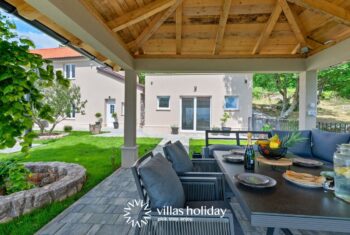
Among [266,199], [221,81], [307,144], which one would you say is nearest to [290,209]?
[266,199]

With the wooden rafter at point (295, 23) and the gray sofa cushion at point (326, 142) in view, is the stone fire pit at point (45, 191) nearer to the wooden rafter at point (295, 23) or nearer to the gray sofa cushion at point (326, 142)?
the gray sofa cushion at point (326, 142)

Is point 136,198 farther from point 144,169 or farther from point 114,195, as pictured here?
point 144,169

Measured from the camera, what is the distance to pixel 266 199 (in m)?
1.31

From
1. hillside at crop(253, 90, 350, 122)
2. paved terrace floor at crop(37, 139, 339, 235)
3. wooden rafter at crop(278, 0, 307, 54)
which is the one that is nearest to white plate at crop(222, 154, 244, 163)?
paved terrace floor at crop(37, 139, 339, 235)

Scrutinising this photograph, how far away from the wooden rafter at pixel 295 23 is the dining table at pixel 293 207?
3.01m

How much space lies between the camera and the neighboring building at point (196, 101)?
1002 cm

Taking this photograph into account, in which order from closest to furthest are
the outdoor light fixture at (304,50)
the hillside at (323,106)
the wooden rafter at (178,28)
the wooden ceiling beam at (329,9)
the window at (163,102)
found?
1. the wooden ceiling beam at (329,9)
2. the wooden rafter at (178,28)
3. the outdoor light fixture at (304,50)
4. the window at (163,102)
5. the hillside at (323,106)

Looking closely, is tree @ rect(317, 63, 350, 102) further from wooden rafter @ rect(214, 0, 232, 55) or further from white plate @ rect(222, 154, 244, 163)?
white plate @ rect(222, 154, 244, 163)

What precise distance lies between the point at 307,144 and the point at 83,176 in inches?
160

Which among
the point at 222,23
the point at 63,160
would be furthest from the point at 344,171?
the point at 63,160

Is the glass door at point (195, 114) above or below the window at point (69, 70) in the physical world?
below

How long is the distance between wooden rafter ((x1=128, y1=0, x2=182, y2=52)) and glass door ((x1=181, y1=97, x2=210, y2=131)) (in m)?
6.43

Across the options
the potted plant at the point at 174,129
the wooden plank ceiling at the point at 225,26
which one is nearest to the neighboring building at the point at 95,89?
the potted plant at the point at 174,129

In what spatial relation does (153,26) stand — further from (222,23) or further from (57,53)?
(57,53)
